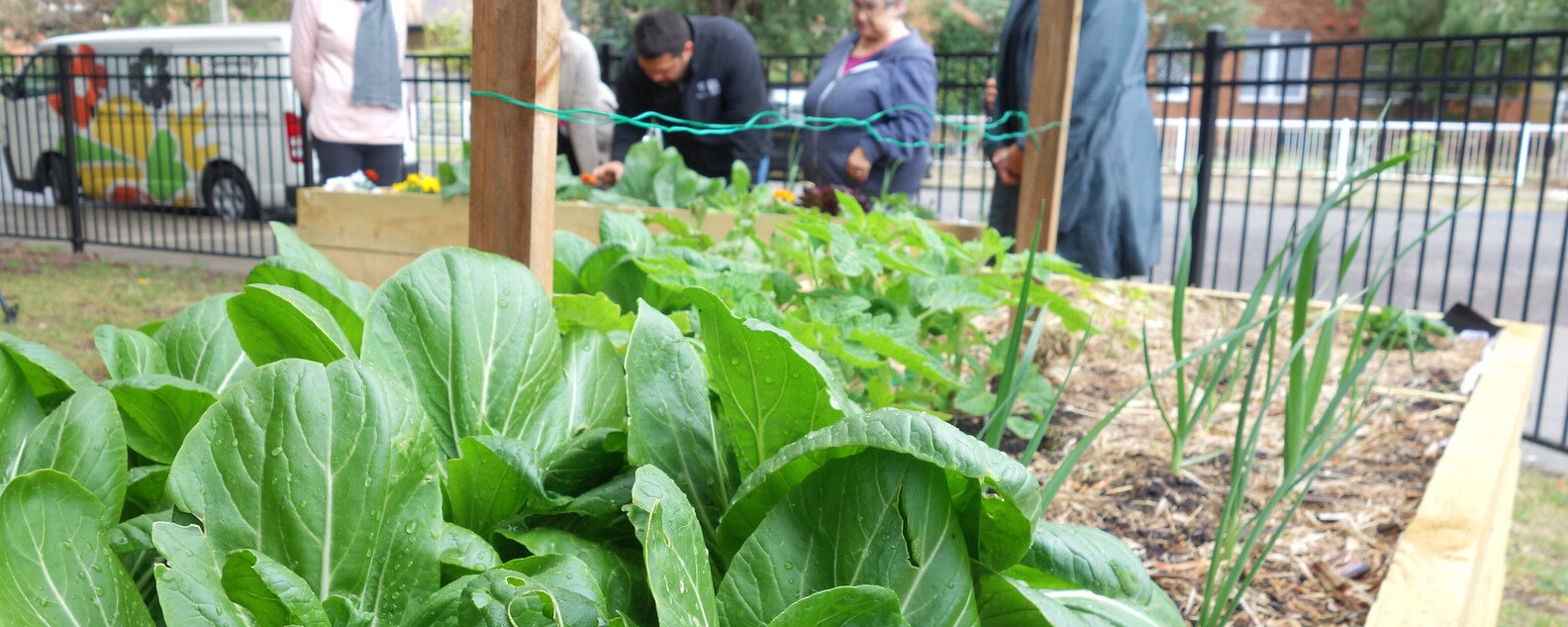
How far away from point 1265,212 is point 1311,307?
13276 millimetres

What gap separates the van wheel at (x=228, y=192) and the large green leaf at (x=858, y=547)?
10.5 metres

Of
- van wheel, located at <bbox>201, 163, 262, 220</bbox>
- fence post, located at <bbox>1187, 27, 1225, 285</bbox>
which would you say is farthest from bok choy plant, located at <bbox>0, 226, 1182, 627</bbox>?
van wheel, located at <bbox>201, 163, 262, 220</bbox>

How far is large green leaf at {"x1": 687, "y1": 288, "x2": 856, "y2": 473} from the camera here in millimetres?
783

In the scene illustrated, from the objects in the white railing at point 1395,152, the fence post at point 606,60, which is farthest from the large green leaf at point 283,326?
the white railing at point 1395,152

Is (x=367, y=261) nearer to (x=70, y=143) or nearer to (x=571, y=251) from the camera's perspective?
(x=571, y=251)

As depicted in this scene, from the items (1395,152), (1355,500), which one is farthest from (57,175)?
(1395,152)

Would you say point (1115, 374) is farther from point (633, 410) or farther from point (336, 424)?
point (336, 424)

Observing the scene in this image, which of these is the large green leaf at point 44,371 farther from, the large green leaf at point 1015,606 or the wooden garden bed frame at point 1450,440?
the wooden garden bed frame at point 1450,440

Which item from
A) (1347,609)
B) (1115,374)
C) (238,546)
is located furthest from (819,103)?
(238,546)

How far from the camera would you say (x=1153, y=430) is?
8.00 ft

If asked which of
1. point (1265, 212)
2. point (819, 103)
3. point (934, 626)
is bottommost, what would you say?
point (1265, 212)

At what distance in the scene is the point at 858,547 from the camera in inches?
28.0

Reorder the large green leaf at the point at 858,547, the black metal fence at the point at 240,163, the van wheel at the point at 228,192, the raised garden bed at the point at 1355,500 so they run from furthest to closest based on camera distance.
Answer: the van wheel at the point at 228,192 → the black metal fence at the point at 240,163 → the raised garden bed at the point at 1355,500 → the large green leaf at the point at 858,547

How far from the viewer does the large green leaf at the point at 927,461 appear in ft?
2.12
